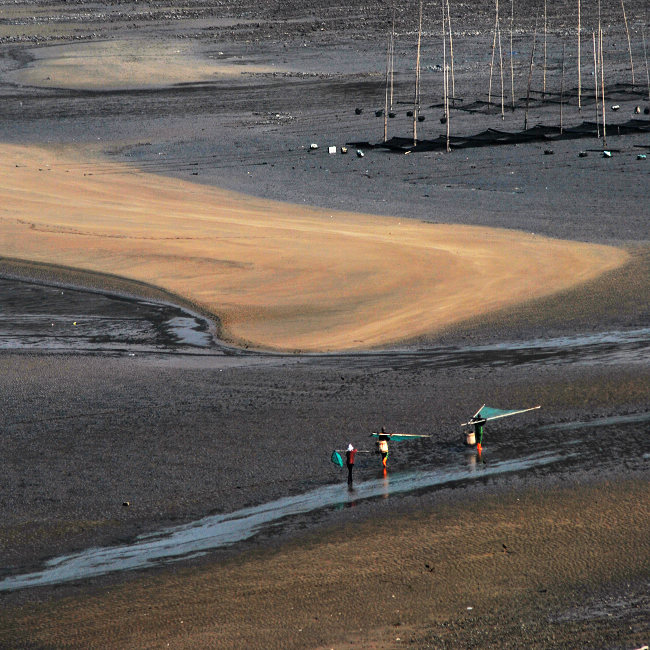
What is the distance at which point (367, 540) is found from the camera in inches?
389

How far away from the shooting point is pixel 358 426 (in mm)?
12477

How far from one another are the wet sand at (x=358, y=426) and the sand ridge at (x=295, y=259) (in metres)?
0.11

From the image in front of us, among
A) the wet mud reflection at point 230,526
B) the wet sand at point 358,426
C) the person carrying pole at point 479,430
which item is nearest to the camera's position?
the wet sand at point 358,426

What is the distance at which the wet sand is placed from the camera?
8750mm

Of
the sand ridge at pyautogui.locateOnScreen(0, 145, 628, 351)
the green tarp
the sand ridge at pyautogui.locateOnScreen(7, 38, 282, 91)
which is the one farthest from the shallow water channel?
the sand ridge at pyautogui.locateOnScreen(7, 38, 282, 91)

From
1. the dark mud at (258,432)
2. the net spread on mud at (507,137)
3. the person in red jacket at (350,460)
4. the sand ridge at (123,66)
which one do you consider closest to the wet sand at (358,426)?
the dark mud at (258,432)

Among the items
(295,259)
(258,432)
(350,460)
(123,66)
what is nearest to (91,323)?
(295,259)

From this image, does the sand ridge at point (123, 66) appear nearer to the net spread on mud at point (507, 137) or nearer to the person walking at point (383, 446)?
the net spread on mud at point (507, 137)

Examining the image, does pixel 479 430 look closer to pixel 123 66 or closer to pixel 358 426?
pixel 358 426

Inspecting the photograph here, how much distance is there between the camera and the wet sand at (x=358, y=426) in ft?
28.7

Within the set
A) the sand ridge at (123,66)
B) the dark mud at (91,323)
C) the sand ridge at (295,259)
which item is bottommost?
the dark mud at (91,323)

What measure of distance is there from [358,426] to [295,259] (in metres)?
7.55

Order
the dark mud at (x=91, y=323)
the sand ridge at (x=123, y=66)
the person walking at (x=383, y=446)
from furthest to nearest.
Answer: the sand ridge at (x=123, y=66)
the dark mud at (x=91, y=323)
the person walking at (x=383, y=446)

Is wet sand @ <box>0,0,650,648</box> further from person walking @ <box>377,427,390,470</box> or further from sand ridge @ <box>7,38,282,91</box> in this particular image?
sand ridge @ <box>7,38,282,91</box>
